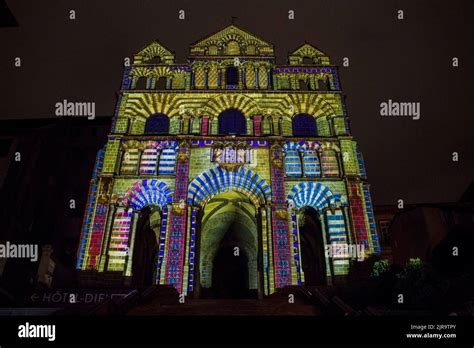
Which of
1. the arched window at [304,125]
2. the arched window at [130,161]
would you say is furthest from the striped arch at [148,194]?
the arched window at [304,125]

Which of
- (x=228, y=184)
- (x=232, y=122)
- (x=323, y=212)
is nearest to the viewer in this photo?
(x=323, y=212)

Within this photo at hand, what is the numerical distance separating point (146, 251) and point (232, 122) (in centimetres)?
1107

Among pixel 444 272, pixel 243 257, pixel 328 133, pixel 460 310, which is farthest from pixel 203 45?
pixel 460 310

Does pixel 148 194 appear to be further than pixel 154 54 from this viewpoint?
No

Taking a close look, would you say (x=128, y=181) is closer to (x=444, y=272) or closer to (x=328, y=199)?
(x=328, y=199)

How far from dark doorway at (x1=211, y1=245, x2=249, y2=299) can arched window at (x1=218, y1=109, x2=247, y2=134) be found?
1141cm

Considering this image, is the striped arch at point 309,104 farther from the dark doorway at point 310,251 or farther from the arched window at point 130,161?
the arched window at point 130,161

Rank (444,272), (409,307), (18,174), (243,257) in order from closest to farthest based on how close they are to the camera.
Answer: (409,307)
(444,272)
(18,174)
(243,257)

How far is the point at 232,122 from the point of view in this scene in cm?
2488

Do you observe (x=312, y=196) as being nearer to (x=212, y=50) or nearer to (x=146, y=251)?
(x=146, y=251)

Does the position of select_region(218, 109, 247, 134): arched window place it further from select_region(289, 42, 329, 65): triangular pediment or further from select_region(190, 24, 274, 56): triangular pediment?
select_region(289, 42, 329, 65): triangular pediment

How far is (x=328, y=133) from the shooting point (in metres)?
24.4

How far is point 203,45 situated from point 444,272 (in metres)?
21.3

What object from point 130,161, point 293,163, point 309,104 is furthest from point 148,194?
point 309,104
